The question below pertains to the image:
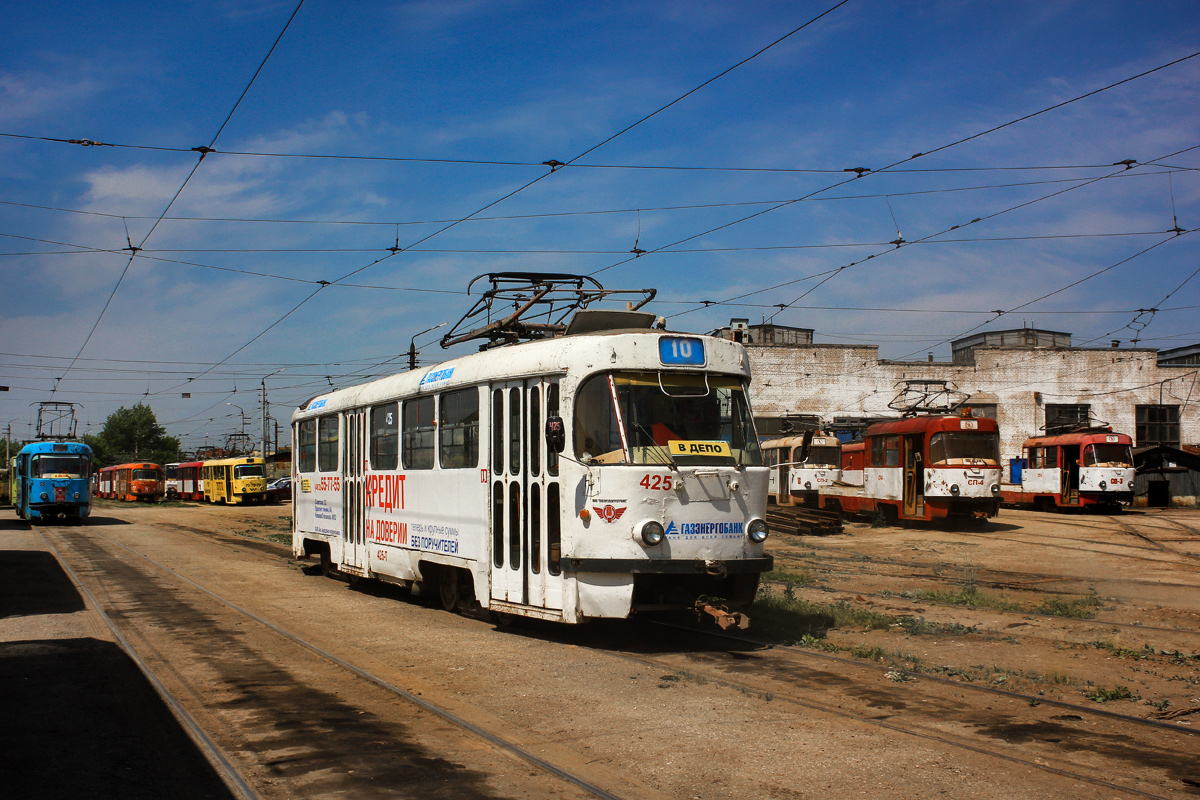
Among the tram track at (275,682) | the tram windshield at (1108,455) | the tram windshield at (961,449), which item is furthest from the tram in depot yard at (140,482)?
the tram windshield at (1108,455)

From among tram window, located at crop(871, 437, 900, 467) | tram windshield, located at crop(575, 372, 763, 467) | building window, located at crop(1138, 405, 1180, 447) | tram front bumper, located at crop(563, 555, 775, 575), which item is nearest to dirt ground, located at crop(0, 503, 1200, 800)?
tram front bumper, located at crop(563, 555, 775, 575)

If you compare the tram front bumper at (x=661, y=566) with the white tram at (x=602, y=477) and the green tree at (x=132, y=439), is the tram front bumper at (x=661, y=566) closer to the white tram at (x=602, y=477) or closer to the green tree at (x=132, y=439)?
the white tram at (x=602, y=477)

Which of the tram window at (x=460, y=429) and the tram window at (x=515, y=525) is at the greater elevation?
the tram window at (x=460, y=429)

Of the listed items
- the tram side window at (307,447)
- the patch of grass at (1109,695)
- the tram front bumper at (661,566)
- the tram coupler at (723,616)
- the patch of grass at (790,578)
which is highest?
the tram side window at (307,447)

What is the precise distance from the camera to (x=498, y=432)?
10.5 m

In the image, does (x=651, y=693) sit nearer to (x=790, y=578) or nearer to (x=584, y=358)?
(x=584, y=358)

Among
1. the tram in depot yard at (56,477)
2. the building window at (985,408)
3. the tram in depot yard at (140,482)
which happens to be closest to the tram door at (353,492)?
the tram in depot yard at (56,477)

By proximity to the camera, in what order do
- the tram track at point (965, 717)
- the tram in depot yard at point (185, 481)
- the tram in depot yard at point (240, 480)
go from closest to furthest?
the tram track at point (965, 717) → the tram in depot yard at point (240, 480) → the tram in depot yard at point (185, 481)

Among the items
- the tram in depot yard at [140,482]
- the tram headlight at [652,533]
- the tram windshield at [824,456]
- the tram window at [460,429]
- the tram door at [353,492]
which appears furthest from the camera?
the tram in depot yard at [140,482]

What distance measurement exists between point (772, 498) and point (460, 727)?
34600mm

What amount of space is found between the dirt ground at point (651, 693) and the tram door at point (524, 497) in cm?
66

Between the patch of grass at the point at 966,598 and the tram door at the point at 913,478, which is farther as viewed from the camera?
the tram door at the point at 913,478

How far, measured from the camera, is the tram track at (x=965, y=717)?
574 centimetres

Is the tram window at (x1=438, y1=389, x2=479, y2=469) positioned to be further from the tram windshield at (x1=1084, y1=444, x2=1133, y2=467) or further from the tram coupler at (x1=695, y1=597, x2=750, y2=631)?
the tram windshield at (x1=1084, y1=444, x2=1133, y2=467)
